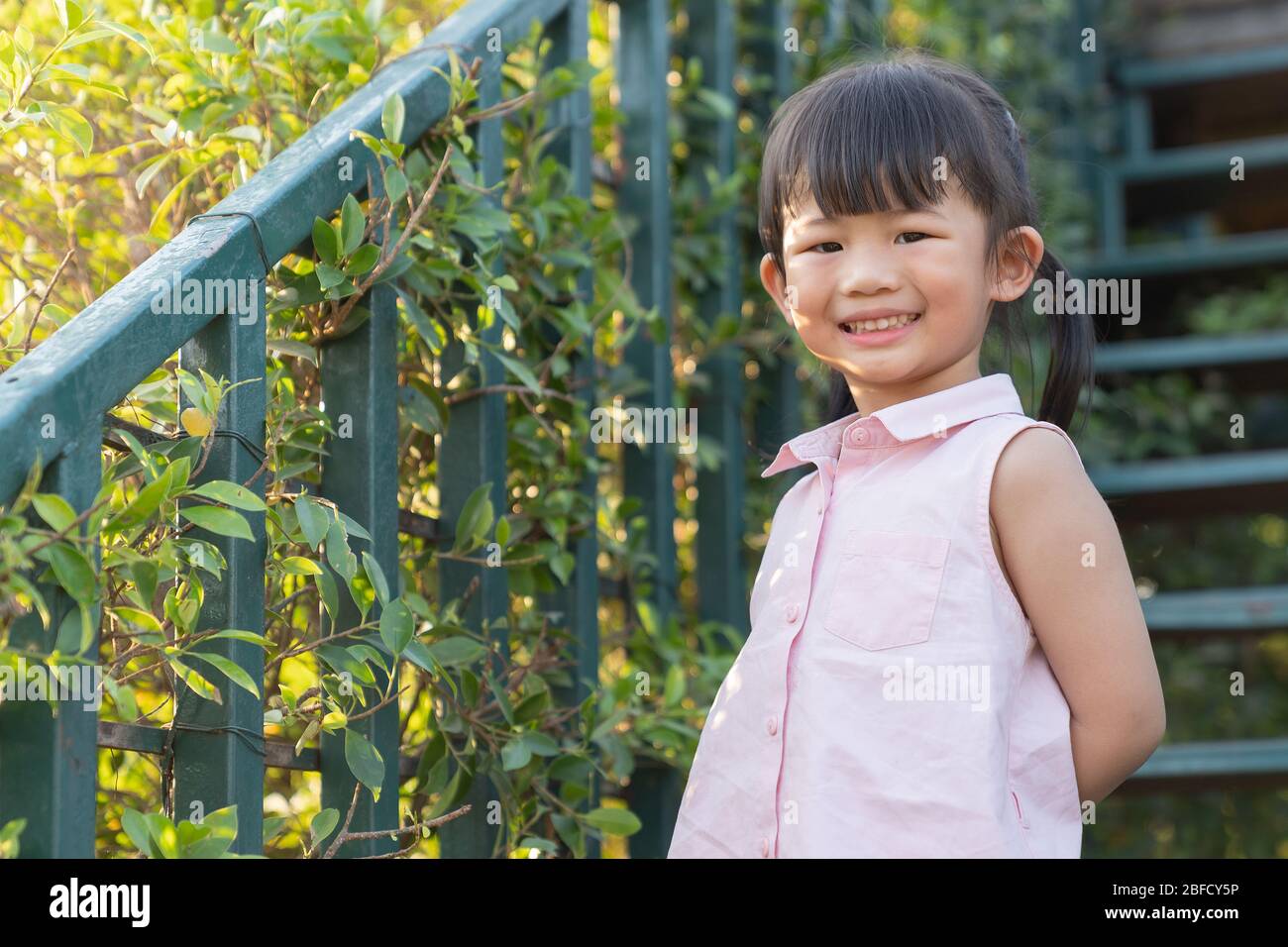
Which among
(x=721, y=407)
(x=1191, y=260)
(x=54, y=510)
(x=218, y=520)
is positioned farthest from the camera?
(x=1191, y=260)

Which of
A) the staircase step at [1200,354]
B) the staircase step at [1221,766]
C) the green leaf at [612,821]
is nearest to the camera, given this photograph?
the green leaf at [612,821]

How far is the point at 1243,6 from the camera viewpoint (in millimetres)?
4359

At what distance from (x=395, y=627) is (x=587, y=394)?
2.50 feet

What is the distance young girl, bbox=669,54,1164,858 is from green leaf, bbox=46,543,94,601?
2.02 ft

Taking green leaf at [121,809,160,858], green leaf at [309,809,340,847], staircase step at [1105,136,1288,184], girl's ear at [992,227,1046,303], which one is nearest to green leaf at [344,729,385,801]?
green leaf at [309,809,340,847]

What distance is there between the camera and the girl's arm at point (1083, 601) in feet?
4.22

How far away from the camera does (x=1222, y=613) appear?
114 inches

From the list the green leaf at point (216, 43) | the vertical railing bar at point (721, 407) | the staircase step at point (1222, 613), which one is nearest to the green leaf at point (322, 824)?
the green leaf at point (216, 43)

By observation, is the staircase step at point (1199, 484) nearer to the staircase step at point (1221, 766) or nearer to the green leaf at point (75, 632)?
the staircase step at point (1221, 766)

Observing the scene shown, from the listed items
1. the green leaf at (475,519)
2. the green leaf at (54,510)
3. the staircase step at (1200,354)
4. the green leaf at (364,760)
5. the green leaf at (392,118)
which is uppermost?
the staircase step at (1200,354)

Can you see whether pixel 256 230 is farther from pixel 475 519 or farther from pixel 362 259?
pixel 475 519

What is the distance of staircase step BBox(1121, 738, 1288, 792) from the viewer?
272 cm

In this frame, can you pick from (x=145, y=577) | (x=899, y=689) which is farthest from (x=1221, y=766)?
(x=145, y=577)
